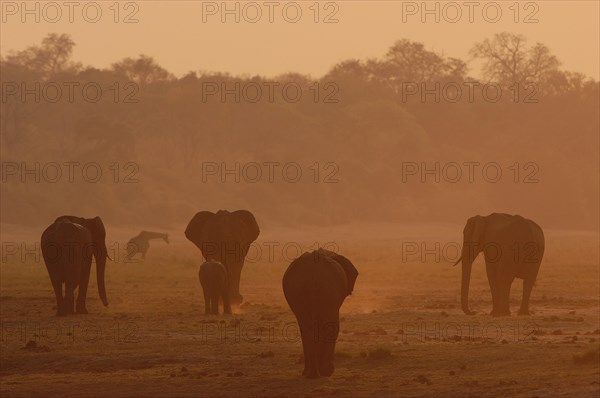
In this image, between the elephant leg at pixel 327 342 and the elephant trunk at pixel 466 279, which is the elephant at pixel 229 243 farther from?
the elephant leg at pixel 327 342

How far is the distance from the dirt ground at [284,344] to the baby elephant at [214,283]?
0.66 m

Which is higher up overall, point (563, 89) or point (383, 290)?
point (563, 89)

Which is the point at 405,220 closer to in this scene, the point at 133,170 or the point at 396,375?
the point at 133,170

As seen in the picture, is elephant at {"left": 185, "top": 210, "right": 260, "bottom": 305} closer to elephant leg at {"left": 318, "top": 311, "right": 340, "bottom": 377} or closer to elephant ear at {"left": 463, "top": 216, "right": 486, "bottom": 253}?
elephant ear at {"left": 463, "top": 216, "right": 486, "bottom": 253}

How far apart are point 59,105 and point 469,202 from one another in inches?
1254

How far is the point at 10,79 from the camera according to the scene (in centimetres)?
10944

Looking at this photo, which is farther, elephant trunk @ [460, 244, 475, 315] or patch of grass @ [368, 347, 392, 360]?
elephant trunk @ [460, 244, 475, 315]

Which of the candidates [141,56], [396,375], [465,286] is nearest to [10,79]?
[141,56]

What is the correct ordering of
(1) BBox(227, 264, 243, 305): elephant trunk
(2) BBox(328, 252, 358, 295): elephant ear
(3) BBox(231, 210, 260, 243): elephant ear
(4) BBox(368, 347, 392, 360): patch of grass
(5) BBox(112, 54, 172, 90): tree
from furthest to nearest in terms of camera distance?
(5) BBox(112, 54, 172, 90): tree
(3) BBox(231, 210, 260, 243): elephant ear
(1) BBox(227, 264, 243, 305): elephant trunk
(4) BBox(368, 347, 392, 360): patch of grass
(2) BBox(328, 252, 358, 295): elephant ear

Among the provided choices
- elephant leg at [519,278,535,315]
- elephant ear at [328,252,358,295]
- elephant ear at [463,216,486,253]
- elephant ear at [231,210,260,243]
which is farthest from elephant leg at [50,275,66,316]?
elephant ear at [328,252,358,295]

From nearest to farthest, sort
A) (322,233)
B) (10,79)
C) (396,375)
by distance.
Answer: (396,375) → (322,233) → (10,79)

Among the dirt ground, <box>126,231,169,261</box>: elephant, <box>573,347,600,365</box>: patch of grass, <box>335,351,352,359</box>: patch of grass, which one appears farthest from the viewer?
<box>126,231,169,261</box>: elephant

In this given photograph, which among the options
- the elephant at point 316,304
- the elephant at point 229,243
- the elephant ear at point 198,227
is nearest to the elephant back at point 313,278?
the elephant at point 316,304

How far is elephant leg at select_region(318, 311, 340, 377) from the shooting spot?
63.8ft
